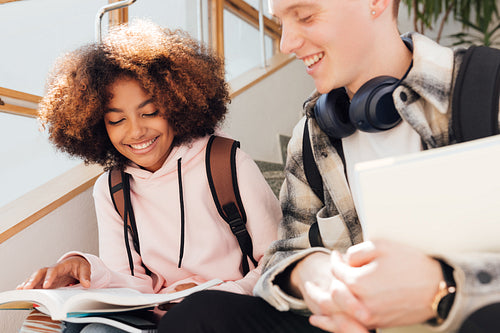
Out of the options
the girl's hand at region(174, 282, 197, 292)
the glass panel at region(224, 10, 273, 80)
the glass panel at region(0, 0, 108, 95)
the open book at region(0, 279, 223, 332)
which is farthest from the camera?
the glass panel at region(224, 10, 273, 80)

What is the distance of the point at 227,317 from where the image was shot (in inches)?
31.1

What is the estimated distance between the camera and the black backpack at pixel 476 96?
805mm

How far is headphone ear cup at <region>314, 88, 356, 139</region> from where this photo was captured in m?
1.01

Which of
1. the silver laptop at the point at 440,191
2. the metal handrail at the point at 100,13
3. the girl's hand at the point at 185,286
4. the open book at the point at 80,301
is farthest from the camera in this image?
the metal handrail at the point at 100,13

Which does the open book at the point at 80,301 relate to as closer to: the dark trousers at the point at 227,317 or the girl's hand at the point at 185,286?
the dark trousers at the point at 227,317

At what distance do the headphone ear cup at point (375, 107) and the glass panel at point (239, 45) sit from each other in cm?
253

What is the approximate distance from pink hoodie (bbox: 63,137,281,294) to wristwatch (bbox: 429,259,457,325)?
2.27ft

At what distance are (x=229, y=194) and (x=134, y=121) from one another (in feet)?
1.16

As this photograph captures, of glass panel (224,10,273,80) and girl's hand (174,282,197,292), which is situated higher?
glass panel (224,10,273,80)

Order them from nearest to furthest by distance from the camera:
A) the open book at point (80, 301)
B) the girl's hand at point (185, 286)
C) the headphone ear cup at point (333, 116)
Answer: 1. the open book at point (80, 301)
2. the headphone ear cup at point (333, 116)
3. the girl's hand at point (185, 286)

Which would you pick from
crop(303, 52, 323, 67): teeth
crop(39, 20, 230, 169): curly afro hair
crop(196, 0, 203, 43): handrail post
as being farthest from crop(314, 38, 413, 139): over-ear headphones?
crop(196, 0, 203, 43): handrail post

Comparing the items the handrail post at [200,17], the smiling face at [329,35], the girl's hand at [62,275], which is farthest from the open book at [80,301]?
the handrail post at [200,17]

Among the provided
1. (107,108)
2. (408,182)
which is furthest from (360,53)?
(107,108)

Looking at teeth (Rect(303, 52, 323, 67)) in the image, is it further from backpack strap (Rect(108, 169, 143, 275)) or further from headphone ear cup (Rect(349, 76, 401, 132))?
backpack strap (Rect(108, 169, 143, 275))
